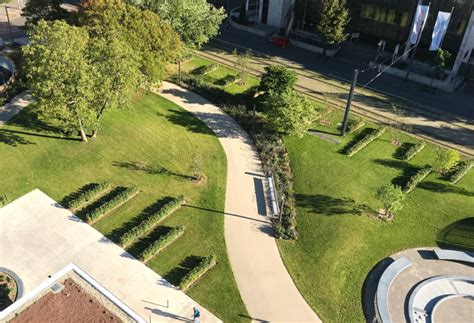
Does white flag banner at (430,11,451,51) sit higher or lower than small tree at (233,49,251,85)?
higher

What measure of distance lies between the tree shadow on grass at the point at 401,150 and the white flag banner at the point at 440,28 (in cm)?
1779

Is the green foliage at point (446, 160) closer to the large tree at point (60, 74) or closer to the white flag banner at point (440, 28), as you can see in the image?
the white flag banner at point (440, 28)

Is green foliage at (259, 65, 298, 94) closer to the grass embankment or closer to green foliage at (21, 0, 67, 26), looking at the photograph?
the grass embankment

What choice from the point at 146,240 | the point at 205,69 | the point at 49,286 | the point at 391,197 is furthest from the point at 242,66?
the point at 49,286

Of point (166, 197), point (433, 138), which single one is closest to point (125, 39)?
point (166, 197)

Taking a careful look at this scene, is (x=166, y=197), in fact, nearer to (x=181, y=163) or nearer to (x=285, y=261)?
(x=181, y=163)

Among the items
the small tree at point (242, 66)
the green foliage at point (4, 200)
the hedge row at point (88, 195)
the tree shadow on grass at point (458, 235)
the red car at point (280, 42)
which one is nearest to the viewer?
the tree shadow on grass at point (458, 235)

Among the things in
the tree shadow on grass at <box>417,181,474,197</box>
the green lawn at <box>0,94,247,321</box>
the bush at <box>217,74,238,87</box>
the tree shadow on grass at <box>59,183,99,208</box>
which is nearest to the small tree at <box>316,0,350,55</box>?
the bush at <box>217,74,238,87</box>

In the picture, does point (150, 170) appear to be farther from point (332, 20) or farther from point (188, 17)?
point (332, 20)

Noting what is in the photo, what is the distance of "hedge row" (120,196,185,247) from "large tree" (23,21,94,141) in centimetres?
1288

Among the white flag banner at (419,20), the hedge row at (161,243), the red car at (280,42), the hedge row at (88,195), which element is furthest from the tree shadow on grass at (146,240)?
the red car at (280,42)

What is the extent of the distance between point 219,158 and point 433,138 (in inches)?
1021

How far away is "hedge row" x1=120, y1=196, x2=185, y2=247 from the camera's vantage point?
38.2 metres

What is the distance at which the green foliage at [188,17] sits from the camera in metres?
57.6
